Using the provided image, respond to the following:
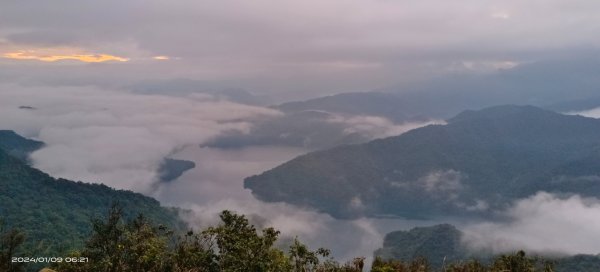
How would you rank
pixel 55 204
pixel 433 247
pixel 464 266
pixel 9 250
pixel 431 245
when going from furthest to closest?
1. pixel 431 245
2. pixel 433 247
3. pixel 55 204
4. pixel 464 266
5. pixel 9 250

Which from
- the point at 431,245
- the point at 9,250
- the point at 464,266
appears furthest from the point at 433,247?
the point at 9,250

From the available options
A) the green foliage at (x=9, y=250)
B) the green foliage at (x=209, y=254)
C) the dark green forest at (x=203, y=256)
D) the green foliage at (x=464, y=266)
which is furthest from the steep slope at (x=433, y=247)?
the green foliage at (x=9, y=250)

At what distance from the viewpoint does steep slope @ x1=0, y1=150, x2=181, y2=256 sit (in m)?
98.6

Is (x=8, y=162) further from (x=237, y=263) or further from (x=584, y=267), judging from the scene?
(x=584, y=267)

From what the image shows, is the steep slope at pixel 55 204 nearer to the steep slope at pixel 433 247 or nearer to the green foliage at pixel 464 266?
the steep slope at pixel 433 247

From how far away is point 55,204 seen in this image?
117062mm

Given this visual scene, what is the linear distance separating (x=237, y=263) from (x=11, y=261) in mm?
11376

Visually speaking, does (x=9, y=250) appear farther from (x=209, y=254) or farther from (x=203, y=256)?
(x=209, y=254)

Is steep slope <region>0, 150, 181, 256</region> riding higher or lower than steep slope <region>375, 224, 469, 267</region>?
higher

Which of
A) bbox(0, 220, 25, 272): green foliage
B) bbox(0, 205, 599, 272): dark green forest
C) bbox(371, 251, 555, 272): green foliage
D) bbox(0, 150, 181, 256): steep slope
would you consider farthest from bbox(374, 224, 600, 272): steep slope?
bbox(0, 220, 25, 272): green foliage

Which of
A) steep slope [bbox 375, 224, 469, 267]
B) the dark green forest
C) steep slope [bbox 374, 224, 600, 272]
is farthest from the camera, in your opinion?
steep slope [bbox 375, 224, 469, 267]

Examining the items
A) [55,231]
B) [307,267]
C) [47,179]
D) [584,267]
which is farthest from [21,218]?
[584,267]

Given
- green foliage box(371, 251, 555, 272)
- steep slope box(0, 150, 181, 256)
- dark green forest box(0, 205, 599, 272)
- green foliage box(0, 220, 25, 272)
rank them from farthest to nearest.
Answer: steep slope box(0, 150, 181, 256) < green foliage box(0, 220, 25, 272) < green foliage box(371, 251, 555, 272) < dark green forest box(0, 205, 599, 272)

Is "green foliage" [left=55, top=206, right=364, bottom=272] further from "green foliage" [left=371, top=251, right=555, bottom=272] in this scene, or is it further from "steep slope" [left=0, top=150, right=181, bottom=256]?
"steep slope" [left=0, top=150, right=181, bottom=256]
